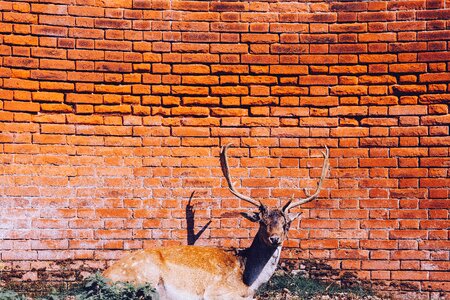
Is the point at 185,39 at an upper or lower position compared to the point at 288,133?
upper

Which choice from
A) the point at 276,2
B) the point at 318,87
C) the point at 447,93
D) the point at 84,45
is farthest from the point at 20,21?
the point at 447,93

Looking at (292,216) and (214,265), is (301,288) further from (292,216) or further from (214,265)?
(214,265)

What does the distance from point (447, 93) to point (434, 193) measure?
117cm

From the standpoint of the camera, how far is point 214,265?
6.41 meters

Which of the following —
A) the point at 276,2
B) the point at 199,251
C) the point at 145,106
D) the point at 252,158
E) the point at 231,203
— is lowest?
the point at 199,251

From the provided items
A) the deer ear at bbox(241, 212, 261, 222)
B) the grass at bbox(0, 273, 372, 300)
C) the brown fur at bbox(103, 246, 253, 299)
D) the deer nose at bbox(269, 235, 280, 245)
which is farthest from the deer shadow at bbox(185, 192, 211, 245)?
the deer nose at bbox(269, 235, 280, 245)

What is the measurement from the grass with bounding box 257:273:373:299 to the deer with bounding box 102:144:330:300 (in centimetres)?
39

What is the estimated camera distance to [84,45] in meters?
6.72

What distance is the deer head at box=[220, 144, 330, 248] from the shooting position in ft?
20.3

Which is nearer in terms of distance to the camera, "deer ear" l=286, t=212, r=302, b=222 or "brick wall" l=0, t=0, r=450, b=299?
"deer ear" l=286, t=212, r=302, b=222

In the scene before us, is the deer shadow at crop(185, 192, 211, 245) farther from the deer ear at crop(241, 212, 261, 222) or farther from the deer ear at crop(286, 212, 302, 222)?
the deer ear at crop(286, 212, 302, 222)

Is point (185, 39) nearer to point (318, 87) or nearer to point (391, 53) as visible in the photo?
point (318, 87)

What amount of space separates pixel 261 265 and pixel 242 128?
5.26 ft

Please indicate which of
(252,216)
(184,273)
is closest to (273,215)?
(252,216)
